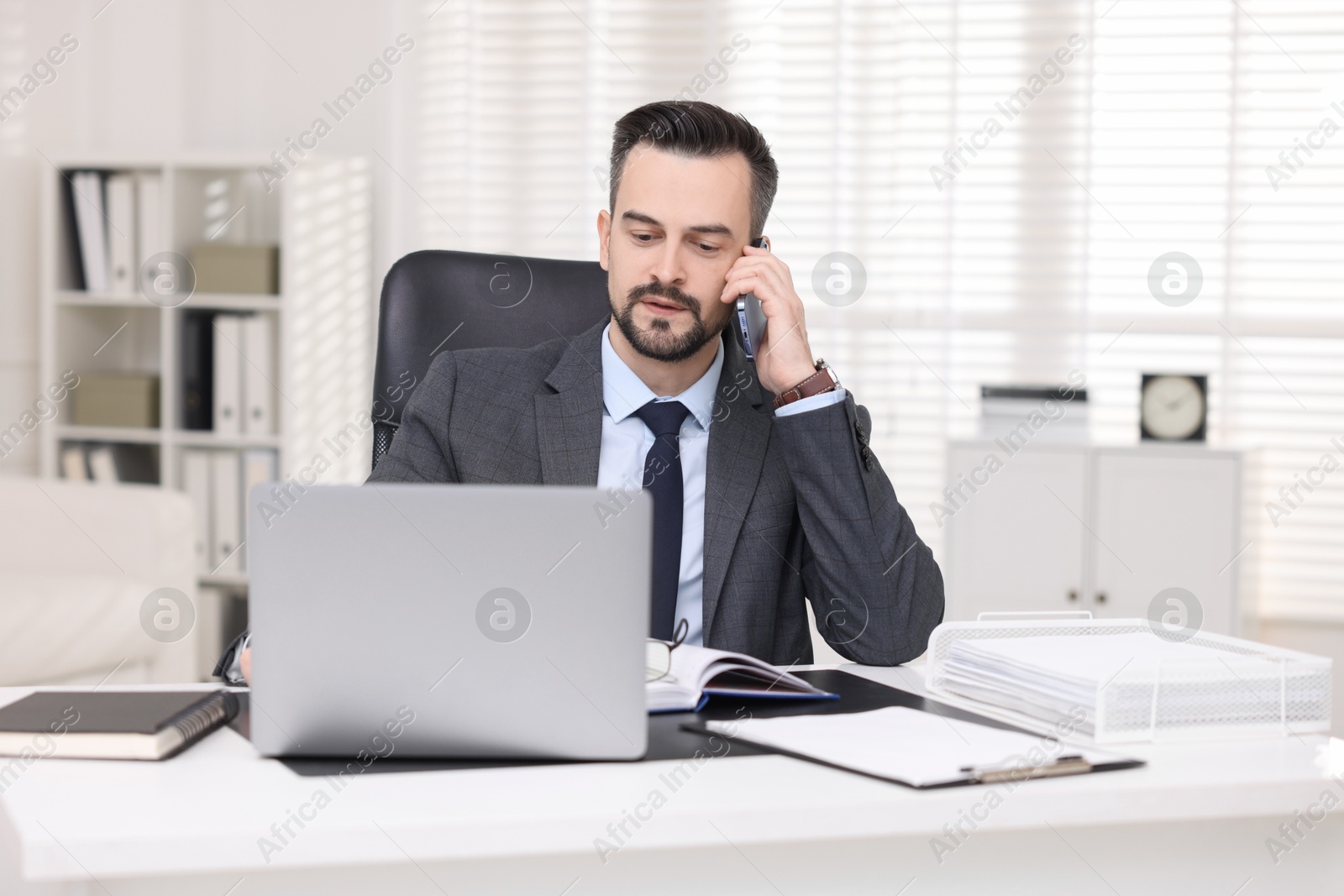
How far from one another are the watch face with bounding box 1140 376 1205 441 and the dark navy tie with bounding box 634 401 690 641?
6.29 feet

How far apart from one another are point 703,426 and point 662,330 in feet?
0.48

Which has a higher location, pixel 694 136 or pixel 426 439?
pixel 694 136

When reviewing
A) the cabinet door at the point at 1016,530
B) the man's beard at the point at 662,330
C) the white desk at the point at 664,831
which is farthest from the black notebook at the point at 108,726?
the cabinet door at the point at 1016,530

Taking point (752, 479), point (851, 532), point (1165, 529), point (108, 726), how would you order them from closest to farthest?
point (108, 726), point (851, 532), point (752, 479), point (1165, 529)

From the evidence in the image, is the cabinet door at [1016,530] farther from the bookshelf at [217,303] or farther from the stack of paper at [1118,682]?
the stack of paper at [1118,682]

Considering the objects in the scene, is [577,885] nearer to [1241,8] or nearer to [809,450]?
[809,450]

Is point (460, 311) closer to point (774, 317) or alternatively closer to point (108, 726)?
point (774, 317)

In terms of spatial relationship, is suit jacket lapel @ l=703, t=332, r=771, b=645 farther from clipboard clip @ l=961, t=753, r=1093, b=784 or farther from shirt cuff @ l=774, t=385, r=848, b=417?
clipboard clip @ l=961, t=753, r=1093, b=784

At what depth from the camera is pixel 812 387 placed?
163 centimetres

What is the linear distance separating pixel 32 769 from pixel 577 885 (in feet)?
1.42

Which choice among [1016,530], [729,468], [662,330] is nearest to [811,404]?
[729,468]

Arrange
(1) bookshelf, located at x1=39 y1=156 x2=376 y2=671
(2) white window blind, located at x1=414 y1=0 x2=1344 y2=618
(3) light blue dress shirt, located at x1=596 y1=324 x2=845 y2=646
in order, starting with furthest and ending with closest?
(1) bookshelf, located at x1=39 y1=156 x2=376 y2=671 < (2) white window blind, located at x1=414 y1=0 x2=1344 y2=618 < (3) light blue dress shirt, located at x1=596 y1=324 x2=845 y2=646

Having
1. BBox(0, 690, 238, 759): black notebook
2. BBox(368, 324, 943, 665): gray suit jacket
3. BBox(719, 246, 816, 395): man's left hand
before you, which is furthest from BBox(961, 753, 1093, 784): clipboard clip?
BBox(719, 246, 816, 395): man's left hand

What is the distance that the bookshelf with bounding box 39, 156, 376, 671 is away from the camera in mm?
3521
